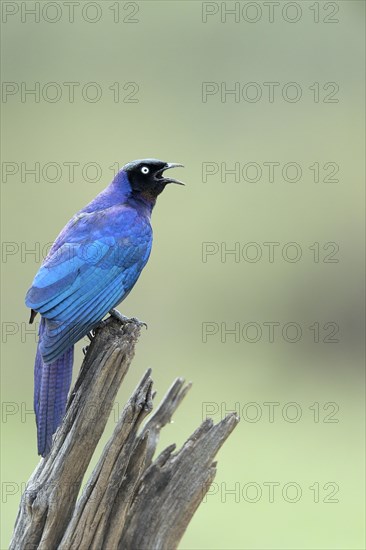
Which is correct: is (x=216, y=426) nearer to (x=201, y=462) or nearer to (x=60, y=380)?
(x=201, y=462)

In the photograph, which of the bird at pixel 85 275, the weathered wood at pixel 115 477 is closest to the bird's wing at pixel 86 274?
the bird at pixel 85 275

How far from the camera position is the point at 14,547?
2.41 m

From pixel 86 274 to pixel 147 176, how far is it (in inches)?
22.5

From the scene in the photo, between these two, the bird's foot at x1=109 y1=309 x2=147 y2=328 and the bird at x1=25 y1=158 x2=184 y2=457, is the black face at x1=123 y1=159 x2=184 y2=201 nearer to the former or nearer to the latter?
the bird at x1=25 y1=158 x2=184 y2=457

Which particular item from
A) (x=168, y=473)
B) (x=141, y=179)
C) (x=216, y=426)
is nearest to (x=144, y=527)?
(x=168, y=473)

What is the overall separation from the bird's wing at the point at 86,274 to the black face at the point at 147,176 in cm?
15

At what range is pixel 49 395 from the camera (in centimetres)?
241

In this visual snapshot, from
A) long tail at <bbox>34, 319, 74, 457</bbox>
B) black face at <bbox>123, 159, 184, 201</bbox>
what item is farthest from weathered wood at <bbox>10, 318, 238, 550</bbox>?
black face at <bbox>123, 159, 184, 201</bbox>

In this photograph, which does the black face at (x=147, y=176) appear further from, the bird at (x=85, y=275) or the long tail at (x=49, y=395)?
the long tail at (x=49, y=395)

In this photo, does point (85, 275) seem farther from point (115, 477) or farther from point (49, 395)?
point (115, 477)

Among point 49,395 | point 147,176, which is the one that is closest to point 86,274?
point 49,395

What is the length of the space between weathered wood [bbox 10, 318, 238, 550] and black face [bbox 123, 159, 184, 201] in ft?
2.57

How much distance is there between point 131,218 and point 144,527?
3.74 feet

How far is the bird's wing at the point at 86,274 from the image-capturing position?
2443mm
